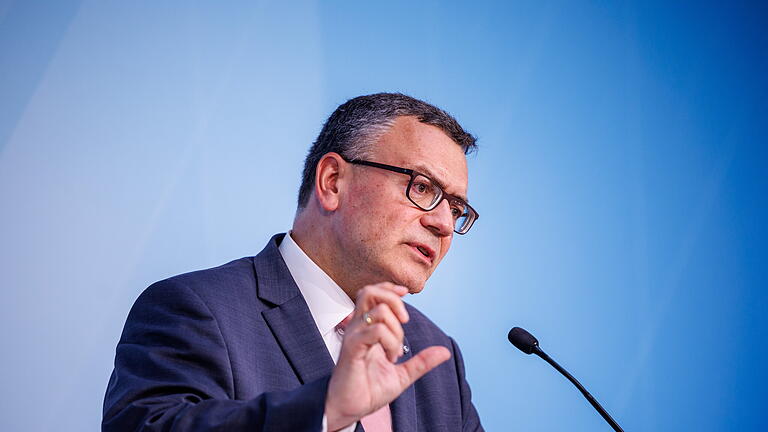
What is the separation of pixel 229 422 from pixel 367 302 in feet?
1.02

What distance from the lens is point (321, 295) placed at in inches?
70.0

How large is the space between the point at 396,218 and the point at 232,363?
56 cm

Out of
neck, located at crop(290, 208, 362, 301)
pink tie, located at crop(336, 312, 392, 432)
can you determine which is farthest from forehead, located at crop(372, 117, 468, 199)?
pink tie, located at crop(336, 312, 392, 432)

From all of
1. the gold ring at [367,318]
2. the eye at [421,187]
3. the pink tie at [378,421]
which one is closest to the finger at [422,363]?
the gold ring at [367,318]

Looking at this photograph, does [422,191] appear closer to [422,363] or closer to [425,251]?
[425,251]

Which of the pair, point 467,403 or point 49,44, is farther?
point 49,44

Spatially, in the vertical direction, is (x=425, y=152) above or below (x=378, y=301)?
above

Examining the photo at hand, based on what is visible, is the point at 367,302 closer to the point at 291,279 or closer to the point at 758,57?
the point at 291,279

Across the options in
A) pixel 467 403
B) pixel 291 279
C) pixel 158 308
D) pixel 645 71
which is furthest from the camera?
pixel 645 71

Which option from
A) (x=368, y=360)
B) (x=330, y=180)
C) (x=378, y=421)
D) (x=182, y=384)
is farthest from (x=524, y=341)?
(x=182, y=384)

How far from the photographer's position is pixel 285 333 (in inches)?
63.3

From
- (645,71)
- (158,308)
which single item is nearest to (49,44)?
(158,308)

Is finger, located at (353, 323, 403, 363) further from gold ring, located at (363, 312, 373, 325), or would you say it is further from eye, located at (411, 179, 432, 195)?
eye, located at (411, 179, 432, 195)

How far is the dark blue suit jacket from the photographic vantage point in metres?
1.11
